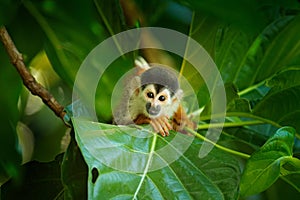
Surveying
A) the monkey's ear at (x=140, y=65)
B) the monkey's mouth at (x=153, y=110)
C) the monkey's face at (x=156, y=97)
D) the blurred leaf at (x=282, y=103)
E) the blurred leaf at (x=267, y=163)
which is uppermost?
the monkey's ear at (x=140, y=65)

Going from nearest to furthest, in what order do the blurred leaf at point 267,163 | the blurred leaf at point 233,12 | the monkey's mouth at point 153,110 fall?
the blurred leaf at point 233,12, the blurred leaf at point 267,163, the monkey's mouth at point 153,110

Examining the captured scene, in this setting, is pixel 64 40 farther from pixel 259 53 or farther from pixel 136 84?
pixel 259 53

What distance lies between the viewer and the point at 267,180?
0.98m

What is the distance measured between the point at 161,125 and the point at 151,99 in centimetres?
12

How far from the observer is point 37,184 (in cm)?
121

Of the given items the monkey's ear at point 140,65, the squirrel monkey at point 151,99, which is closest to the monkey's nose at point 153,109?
the squirrel monkey at point 151,99

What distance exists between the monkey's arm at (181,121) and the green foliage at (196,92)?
1.0 inches

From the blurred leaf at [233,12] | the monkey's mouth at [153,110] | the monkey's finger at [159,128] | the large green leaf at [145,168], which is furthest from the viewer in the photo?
the monkey's mouth at [153,110]

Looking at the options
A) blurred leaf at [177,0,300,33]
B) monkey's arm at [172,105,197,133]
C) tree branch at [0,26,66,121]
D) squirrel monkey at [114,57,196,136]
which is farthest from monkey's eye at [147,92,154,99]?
blurred leaf at [177,0,300,33]

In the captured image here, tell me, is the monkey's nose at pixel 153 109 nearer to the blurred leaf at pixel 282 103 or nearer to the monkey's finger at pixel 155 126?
the monkey's finger at pixel 155 126

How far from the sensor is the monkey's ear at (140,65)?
1.29 m

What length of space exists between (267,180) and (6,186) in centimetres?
57

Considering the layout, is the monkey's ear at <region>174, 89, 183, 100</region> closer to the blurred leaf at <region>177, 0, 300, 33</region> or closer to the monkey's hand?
the monkey's hand

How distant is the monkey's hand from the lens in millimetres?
1083
